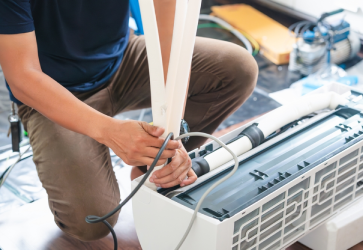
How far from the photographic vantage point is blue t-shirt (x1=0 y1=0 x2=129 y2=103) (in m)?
1.20

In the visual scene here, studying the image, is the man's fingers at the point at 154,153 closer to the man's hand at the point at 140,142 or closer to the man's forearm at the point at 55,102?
the man's hand at the point at 140,142

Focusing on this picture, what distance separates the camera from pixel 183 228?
2.92 feet

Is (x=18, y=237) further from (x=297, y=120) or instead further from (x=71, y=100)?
(x=297, y=120)

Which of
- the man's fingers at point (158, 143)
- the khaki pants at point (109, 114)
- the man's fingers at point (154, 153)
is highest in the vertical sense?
the man's fingers at point (158, 143)

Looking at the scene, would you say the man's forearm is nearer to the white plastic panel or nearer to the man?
the man

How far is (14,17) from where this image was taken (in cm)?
100

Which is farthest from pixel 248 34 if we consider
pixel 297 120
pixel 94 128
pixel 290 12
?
pixel 94 128

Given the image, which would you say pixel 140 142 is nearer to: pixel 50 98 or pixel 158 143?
pixel 158 143

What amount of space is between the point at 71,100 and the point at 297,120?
62cm

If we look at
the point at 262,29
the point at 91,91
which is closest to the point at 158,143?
the point at 91,91

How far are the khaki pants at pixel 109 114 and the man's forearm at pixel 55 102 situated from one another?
202 mm

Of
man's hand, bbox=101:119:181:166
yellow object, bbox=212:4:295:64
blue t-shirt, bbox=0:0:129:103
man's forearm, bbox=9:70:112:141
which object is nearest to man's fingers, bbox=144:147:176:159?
man's hand, bbox=101:119:181:166

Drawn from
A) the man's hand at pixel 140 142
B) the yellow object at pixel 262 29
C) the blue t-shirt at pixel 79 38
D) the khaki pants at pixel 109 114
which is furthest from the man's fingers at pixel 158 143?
the yellow object at pixel 262 29

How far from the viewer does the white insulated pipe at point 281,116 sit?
104 centimetres
